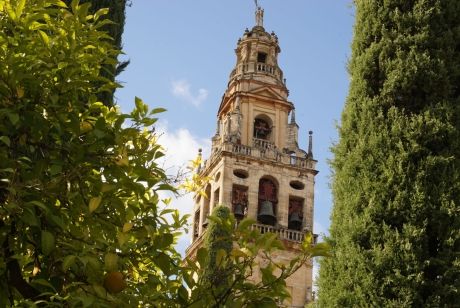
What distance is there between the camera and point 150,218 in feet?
13.3

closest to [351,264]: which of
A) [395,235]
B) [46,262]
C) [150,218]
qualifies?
[395,235]

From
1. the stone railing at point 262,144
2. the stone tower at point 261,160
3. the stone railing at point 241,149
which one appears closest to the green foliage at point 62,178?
the stone tower at point 261,160

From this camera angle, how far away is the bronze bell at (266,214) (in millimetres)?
36781

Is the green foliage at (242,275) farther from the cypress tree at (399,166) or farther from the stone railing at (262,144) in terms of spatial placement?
the stone railing at (262,144)

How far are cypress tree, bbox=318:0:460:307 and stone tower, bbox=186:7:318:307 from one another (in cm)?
2577

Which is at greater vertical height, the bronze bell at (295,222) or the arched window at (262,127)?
the arched window at (262,127)

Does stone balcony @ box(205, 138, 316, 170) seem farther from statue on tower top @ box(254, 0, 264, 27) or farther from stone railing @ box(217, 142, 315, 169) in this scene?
statue on tower top @ box(254, 0, 264, 27)

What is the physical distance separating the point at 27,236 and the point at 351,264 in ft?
18.4

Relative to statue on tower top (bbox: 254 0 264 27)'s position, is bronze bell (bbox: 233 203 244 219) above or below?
below

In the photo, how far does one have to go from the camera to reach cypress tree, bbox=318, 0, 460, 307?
26.4ft

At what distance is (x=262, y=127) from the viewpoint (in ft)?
133

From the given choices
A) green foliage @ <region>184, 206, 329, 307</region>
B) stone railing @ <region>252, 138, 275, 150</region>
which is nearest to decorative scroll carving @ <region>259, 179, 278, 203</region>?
stone railing @ <region>252, 138, 275, 150</region>

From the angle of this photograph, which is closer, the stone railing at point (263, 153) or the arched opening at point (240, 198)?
the arched opening at point (240, 198)

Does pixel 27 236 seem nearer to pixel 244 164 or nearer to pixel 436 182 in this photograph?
pixel 436 182
